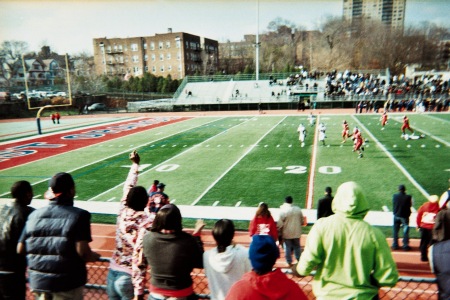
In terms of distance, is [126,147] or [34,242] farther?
[126,147]

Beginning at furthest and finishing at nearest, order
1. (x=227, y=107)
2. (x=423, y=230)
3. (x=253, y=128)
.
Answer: (x=227, y=107), (x=253, y=128), (x=423, y=230)

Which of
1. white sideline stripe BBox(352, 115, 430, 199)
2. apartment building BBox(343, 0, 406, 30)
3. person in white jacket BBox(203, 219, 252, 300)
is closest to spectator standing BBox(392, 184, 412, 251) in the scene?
white sideline stripe BBox(352, 115, 430, 199)

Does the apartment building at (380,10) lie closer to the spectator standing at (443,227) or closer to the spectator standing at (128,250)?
the spectator standing at (443,227)

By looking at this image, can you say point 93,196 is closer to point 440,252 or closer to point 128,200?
point 128,200

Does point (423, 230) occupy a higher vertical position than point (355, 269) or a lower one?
lower

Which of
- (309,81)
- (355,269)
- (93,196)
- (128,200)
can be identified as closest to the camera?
(355,269)

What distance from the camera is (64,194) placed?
129 inches

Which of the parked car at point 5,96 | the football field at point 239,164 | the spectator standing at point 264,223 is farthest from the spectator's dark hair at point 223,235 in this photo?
the parked car at point 5,96

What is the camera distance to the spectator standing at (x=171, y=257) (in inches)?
116

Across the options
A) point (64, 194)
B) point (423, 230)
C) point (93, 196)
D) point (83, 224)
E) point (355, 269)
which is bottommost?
point (93, 196)

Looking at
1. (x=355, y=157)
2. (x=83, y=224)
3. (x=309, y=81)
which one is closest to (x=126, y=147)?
(x=355, y=157)

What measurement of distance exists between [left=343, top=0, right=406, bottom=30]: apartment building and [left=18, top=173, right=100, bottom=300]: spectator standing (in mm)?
83212

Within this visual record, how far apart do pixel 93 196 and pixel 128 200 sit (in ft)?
31.2

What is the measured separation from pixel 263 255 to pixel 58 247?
1.90 meters
